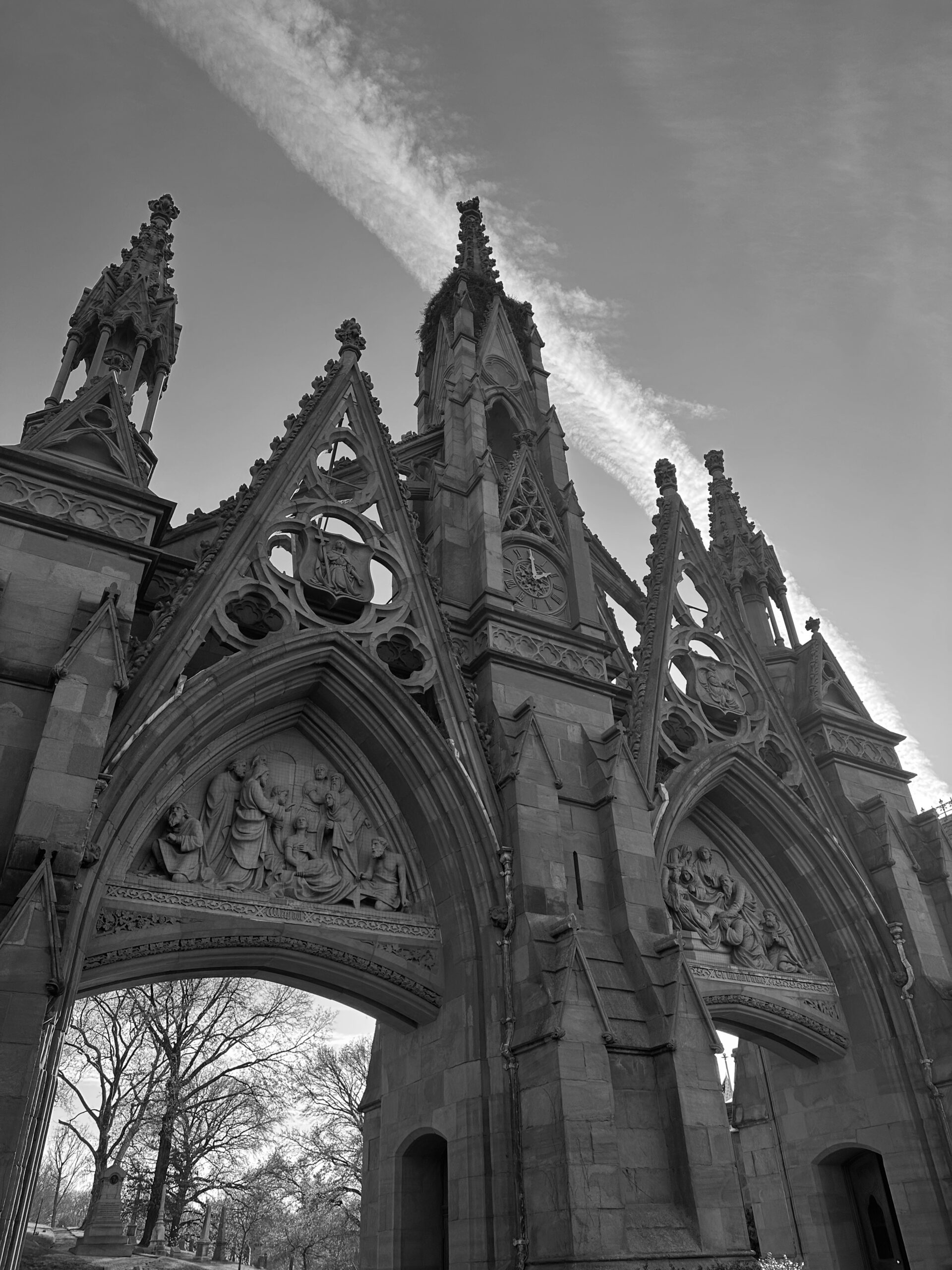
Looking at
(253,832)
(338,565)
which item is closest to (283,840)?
(253,832)

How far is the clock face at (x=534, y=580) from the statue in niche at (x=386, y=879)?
5003mm

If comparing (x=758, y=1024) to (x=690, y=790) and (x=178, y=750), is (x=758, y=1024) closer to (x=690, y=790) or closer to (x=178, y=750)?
(x=690, y=790)

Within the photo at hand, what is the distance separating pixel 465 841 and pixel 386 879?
1.13 m

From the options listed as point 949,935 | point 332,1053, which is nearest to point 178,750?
point 949,935

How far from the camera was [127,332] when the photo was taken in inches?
568

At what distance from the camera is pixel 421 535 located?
662 inches

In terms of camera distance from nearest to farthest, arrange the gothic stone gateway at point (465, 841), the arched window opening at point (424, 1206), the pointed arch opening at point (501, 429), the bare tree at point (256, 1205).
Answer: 1. the gothic stone gateway at point (465, 841)
2. the arched window opening at point (424, 1206)
3. the pointed arch opening at point (501, 429)
4. the bare tree at point (256, 1205)

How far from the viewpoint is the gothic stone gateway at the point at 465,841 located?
31.1 ft

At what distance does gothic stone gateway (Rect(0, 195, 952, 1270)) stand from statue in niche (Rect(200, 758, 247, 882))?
0.16 ft

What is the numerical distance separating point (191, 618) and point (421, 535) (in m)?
6.09

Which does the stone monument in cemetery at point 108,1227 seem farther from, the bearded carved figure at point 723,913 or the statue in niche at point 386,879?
the bearded carved figure at point 723,913

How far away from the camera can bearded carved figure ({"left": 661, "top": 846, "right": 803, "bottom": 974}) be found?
47.2ft

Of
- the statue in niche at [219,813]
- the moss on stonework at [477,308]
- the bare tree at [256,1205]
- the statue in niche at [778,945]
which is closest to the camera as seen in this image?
the statue in niche at [219,813]

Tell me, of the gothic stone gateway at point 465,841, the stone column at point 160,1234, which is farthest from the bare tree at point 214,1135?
the gothic stone gateway at point 465,841
